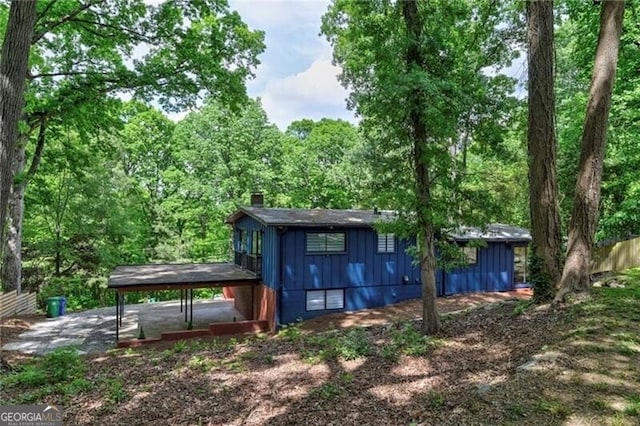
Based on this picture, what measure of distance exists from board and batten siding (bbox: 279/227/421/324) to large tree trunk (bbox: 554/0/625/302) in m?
7.96

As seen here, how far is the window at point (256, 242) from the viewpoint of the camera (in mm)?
15375

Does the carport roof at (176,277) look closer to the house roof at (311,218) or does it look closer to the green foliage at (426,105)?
the house roof at (311,218)

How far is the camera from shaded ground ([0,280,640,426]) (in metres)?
3.89

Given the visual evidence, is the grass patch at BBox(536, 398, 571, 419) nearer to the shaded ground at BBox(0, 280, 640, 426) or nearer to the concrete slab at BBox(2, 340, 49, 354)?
the shaded ground at BBox(0, 280, 640, 426)

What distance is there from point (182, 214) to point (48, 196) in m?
8.67

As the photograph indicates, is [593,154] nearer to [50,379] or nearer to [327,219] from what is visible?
[327,219]

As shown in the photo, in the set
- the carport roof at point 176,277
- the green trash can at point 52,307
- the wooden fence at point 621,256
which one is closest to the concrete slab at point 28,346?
the carport roof at point 176,277

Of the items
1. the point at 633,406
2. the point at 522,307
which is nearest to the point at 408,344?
the point at 522,307

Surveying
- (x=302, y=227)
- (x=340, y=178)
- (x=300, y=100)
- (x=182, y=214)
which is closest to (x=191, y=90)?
(x=302, y=227)

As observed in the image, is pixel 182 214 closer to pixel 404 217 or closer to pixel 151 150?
pixel 151 150

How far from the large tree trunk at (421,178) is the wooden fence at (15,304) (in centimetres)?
1448

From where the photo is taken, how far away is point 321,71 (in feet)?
91.9

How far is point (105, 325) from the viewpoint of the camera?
588 inches

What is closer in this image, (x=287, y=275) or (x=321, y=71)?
(x=287, y=275)
